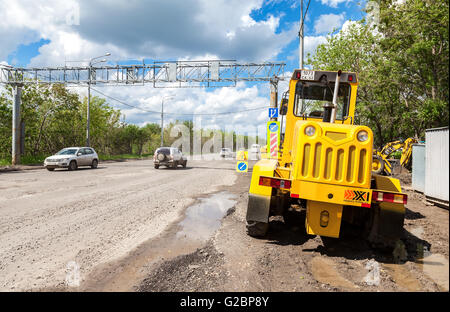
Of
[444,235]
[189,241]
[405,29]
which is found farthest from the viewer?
[405,29]

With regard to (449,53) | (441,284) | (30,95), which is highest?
(30,95)

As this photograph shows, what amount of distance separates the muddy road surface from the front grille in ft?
3.35

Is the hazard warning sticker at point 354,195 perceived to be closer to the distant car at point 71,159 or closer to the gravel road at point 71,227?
the gravel road at point 71,227

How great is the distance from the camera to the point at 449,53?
1.37 metres

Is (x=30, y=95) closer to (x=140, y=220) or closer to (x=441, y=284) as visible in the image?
(x=140, y=220)

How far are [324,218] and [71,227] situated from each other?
489cm

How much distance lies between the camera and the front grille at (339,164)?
161 inches

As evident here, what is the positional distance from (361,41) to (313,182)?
2139 cm

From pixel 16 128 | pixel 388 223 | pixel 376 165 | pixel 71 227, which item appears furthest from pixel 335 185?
pixel 16 128

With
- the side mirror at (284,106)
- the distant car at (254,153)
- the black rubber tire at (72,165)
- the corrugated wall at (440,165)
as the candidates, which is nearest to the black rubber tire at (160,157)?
the black rubber tire at (72,165)

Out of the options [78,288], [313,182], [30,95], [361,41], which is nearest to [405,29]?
[361,41]

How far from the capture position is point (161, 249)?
4.90 m

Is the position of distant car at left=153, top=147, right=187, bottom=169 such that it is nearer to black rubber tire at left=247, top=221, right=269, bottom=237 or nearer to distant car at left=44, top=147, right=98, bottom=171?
distant car at left=44, top=147, right=98, bottom=171

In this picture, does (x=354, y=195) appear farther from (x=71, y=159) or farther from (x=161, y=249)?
(x=71, y=159)
